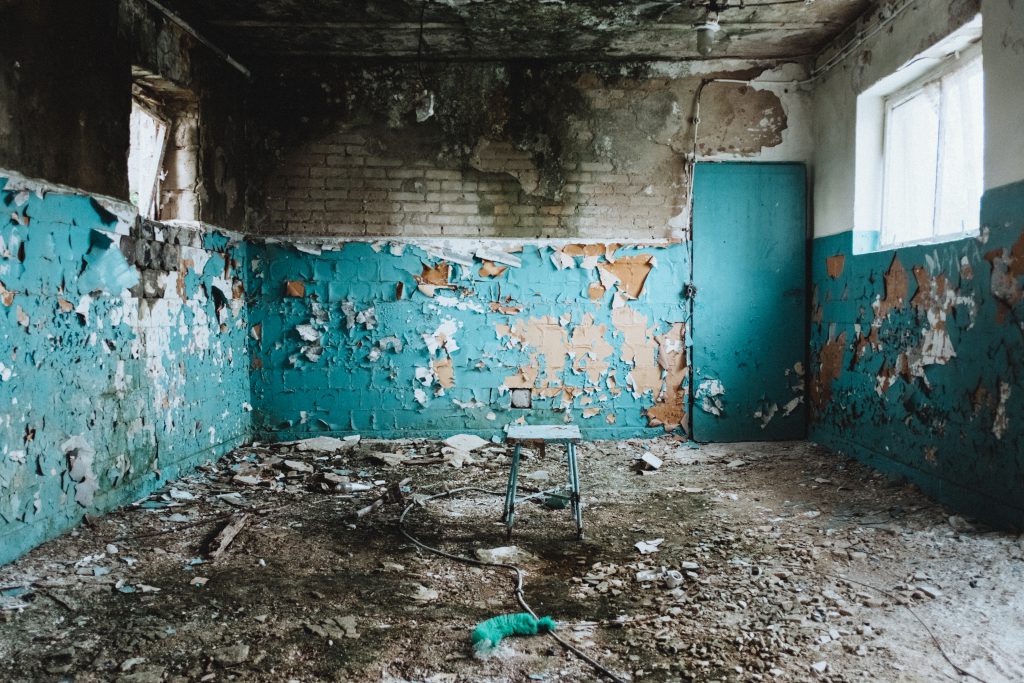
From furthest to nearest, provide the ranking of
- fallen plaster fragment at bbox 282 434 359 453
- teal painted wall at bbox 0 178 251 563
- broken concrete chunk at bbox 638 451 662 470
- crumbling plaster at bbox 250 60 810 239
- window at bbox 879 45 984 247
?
1. crumbling plaster at bbox 250 60 810 239
2. fallen plaster fragment at bbox 282 434 359 453
3. broken concrete chunk at bbox 638 451 662 470
4. window at bbox 879 45 984 247
5. teal painted wall at bbox 0 178 251 563

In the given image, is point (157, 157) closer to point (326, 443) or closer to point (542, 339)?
point (326, 443)

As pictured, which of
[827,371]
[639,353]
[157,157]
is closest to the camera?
[157,157]

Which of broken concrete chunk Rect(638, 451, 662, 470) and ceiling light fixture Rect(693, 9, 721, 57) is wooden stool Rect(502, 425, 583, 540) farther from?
ceiling light fixture Rect(693, 9, 721, 57)

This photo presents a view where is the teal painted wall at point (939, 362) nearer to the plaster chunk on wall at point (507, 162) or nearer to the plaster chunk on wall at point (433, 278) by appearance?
the plaster chunk on wall at point (507, 162)

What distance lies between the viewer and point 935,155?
421cm

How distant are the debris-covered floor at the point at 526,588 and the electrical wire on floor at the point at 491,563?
0.13 ft

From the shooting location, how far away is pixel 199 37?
4703 millimetres

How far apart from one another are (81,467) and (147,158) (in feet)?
7.83

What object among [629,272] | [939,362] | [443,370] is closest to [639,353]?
[629,272]

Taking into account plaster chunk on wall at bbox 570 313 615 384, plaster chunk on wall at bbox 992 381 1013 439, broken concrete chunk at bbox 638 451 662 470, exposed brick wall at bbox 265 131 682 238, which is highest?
exposed brick wall at bbox 265 131 682 238

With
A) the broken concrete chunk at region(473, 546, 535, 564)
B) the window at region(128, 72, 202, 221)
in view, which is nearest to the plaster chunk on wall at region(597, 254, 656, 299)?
the broken concrete chunk at region(473, 546, 535, 564)

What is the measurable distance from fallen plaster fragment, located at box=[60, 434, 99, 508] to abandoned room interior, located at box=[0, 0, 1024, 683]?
0.03 meters

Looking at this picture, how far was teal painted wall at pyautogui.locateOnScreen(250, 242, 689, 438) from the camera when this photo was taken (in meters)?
5.59

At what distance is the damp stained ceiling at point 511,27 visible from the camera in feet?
14.8
